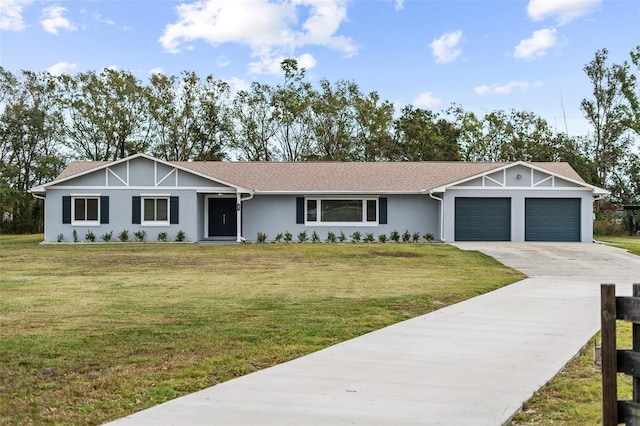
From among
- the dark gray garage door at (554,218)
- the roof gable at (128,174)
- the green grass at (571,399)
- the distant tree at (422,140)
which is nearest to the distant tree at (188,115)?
the distant tree at (422,140)

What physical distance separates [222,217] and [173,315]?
2017 centimetres

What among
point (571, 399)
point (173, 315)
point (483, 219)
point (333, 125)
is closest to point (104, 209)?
point (483, 219)

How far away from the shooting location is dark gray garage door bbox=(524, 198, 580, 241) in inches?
1040

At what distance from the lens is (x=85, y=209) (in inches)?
1058

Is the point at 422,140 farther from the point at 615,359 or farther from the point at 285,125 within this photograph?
the point at 615,359

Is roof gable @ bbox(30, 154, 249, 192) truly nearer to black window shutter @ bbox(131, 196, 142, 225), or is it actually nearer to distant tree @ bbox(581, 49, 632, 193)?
black window shutter @ bbox(131, 196, 142, 225)

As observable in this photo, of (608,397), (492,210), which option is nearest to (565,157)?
(492,210)

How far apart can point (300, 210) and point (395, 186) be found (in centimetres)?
434

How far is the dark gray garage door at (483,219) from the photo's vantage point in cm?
2659

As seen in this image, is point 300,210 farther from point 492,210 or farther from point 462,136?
point 462,136

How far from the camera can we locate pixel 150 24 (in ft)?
97.1

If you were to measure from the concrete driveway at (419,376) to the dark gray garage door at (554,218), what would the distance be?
1767 cm

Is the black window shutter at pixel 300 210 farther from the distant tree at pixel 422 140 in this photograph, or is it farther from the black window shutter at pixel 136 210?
the distant tree at pixel 422 140

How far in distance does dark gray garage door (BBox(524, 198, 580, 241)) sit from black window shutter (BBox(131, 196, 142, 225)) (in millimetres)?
16442
